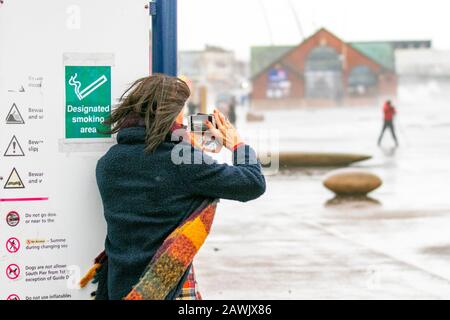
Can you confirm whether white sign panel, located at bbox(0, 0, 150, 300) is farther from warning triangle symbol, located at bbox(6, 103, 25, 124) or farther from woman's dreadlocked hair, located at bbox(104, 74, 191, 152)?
woman's dreadlocked hair, located at bbox(104, 74, 191, 152)

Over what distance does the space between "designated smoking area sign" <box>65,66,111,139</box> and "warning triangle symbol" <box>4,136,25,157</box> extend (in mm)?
189

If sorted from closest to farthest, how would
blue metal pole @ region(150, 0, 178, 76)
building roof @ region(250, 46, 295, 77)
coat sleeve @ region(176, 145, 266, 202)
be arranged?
1. coat sleeve @ region(176, 145, 266, 202)
2. blue metal pole @ region(150, 0, 178, 76)
3. building roof @ region(250, 46, 295, 77)

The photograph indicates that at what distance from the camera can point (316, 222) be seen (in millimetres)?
11492

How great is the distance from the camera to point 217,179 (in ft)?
8.72

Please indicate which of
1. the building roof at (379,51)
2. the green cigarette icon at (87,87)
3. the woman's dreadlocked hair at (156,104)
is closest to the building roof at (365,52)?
the building roof at (379,51)

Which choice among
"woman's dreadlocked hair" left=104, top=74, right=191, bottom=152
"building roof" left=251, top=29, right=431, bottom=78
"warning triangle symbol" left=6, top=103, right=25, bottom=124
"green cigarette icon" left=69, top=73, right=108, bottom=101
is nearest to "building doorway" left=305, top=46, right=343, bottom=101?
"building roof" left=251, top=29, right=431, bottom=78

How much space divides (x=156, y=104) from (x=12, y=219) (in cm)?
85

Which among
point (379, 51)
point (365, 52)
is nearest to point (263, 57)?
point (365, 52)

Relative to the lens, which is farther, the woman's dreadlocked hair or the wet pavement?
the wet pavement

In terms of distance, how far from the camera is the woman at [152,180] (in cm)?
267

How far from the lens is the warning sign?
313 centimetres

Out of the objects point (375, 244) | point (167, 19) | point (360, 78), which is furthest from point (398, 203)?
point (360, 78)

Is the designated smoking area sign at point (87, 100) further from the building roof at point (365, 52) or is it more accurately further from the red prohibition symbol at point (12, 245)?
the building roof at point (365, 52)

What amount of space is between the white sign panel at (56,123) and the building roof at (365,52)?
182 ft
